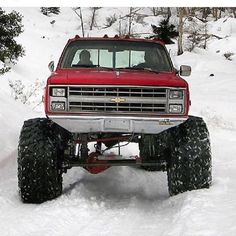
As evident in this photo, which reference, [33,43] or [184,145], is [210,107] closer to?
[184,145]

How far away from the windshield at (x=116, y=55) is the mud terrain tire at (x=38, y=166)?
1328mm

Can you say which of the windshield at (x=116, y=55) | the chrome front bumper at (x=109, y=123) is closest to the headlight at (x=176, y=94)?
the chrome front bumper at (x=109, y=123)

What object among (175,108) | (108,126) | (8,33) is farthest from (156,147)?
(8,33)

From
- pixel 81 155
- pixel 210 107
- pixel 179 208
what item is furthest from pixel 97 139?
pixel 210 107

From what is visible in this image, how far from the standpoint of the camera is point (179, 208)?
615cm

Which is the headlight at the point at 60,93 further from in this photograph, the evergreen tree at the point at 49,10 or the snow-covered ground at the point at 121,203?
the evergreen tree at the point at 49,10

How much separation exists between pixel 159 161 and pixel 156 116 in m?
0.81

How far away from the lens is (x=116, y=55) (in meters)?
7.69

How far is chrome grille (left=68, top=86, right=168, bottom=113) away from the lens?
6305mm

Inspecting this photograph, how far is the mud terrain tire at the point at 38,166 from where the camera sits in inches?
256

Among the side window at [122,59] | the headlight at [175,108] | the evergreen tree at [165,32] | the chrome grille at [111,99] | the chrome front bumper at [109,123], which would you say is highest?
the side window at [122,59]

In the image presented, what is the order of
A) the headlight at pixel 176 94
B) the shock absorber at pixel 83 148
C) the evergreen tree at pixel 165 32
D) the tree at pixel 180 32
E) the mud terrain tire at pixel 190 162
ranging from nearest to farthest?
1. the headlight at pixel 176 94
2. the mud terrain tire at pixel 190 162
3. the shock absorber at pixel 83 148
4. the tree at pixel 180 32
5. the evergreen tree at pixel 165 32

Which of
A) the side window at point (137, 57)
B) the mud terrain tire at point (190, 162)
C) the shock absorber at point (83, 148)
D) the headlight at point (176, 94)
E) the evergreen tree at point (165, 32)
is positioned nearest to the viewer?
the headlight at point (176, 94)

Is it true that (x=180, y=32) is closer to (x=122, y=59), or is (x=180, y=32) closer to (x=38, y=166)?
(x=122, y=59)
